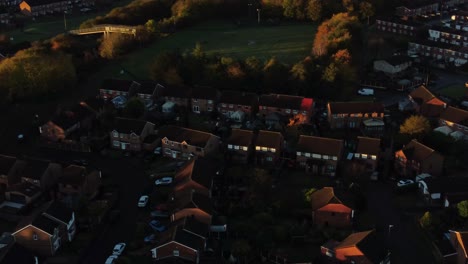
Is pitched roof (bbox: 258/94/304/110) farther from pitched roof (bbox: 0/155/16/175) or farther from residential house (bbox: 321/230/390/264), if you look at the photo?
pitched roof (bbox: 0/155/16/175)

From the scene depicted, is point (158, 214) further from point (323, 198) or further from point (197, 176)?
point (323, 198)

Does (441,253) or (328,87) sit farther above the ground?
(328,87)

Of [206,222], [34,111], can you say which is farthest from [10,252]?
[34,111]

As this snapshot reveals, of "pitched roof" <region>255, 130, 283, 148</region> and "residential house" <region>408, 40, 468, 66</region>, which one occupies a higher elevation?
"residential house" <region>408, 40, 468, 66</region>

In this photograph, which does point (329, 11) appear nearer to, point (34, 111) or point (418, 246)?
point (34, 111)

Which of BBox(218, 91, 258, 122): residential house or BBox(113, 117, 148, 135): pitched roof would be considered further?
BBox(218, 91, 258, 122): residential house

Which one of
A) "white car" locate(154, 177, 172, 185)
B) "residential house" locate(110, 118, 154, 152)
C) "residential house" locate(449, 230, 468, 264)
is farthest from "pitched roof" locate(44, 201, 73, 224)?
"residential house" locate(449, 230, 468, 264)

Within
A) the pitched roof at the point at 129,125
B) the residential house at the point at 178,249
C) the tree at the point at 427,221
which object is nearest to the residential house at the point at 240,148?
the pitched roof at the point at 129,125
